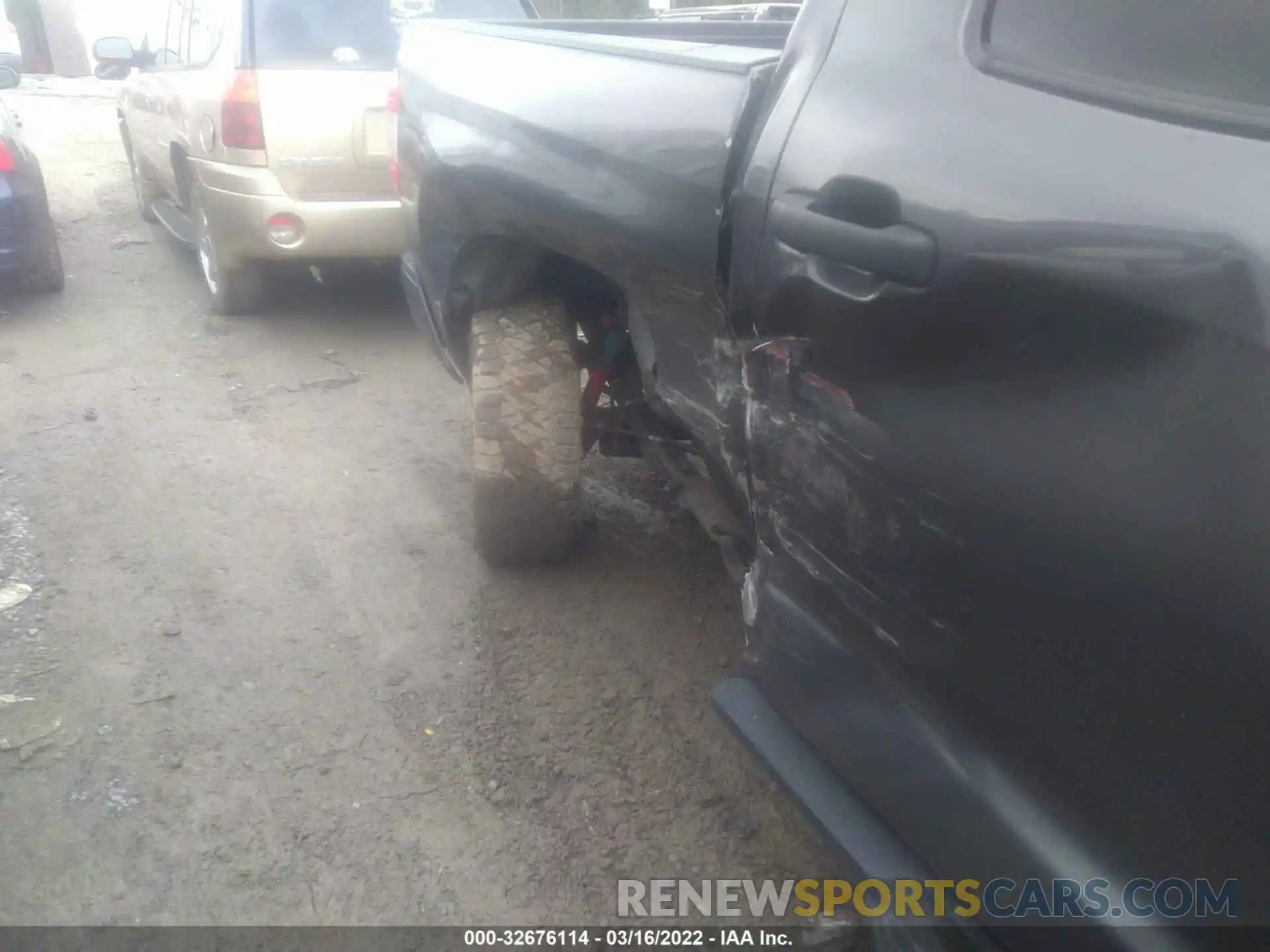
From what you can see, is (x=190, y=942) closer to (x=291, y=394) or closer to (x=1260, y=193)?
(x=1260, y=193)

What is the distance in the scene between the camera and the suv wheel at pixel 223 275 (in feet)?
18.1

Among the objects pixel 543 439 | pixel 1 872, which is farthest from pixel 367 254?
pixel 1 872

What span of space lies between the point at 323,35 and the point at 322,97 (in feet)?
1.12

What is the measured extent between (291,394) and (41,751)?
8.08 feet

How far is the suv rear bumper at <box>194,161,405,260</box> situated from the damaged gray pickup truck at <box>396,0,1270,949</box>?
331 cm

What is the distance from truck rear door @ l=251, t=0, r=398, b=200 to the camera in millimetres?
4918

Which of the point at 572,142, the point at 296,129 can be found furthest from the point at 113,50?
the point at 572,142

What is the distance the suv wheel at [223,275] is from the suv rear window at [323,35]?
97 centimetres

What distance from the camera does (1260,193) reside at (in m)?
0.99

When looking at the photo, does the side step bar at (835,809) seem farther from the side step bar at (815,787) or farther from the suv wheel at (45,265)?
the suv wheel at (45,265)

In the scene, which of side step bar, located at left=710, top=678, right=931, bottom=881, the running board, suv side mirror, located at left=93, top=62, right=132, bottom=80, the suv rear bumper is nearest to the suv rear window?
the suv rear bumper

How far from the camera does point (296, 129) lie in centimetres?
495

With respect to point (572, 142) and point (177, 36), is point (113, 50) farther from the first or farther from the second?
point (572, 142)

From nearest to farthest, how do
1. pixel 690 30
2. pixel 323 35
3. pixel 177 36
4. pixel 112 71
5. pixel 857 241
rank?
pixel 857 241 → pixel 690 30 → pixel 323 35 → pixel 177 36 → pixel 112 71
